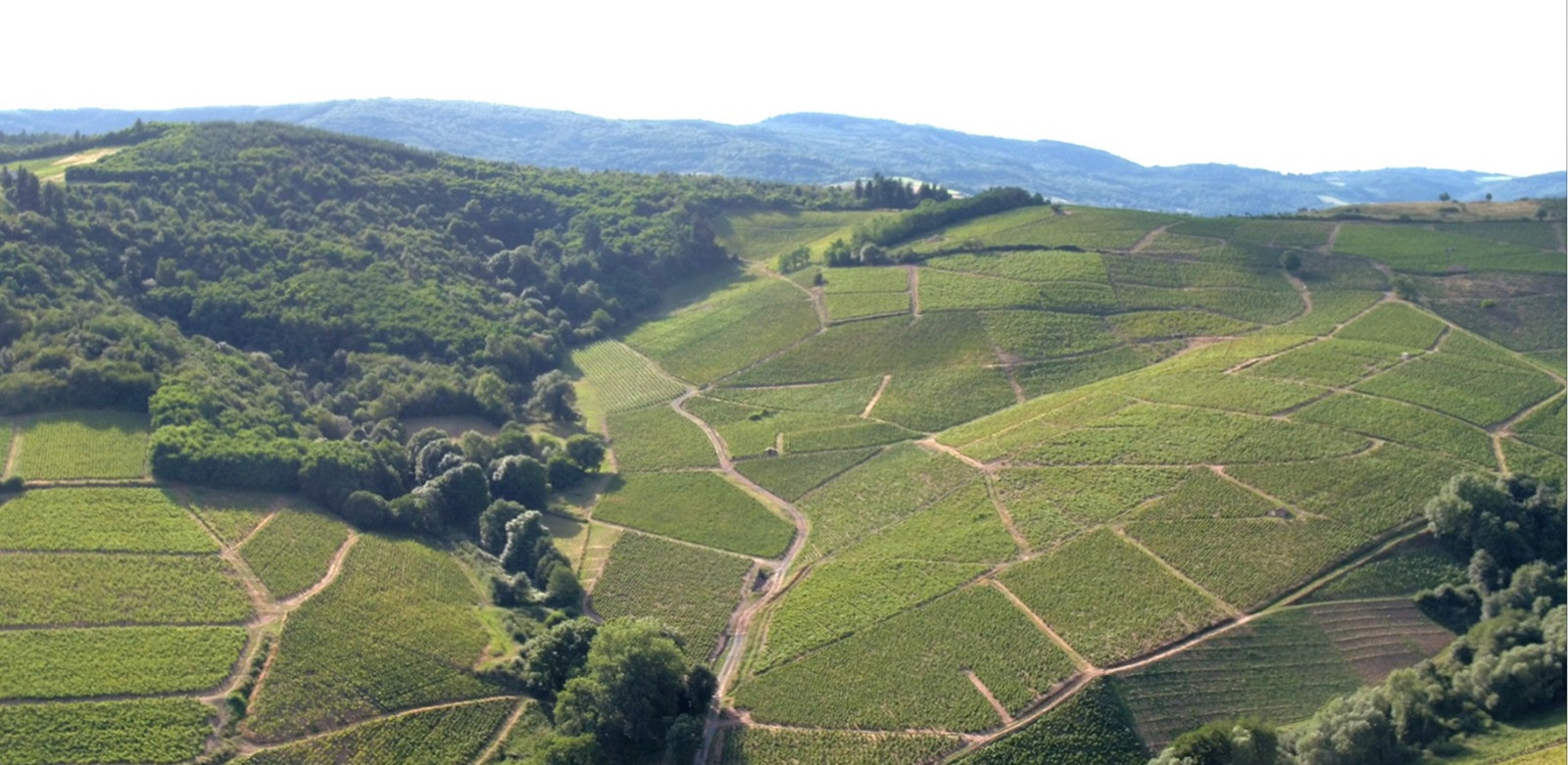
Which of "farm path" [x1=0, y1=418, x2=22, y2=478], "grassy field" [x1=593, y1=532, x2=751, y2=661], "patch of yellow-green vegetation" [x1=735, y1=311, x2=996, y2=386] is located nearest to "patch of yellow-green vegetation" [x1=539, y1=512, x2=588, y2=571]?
"grassy field" [x1=593, y1=532, x2=751, y2=661]

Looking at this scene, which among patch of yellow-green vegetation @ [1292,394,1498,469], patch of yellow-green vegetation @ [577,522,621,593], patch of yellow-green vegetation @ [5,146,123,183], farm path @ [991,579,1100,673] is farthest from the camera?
patch of yellow-green vegetation @ [5,146,123,183]

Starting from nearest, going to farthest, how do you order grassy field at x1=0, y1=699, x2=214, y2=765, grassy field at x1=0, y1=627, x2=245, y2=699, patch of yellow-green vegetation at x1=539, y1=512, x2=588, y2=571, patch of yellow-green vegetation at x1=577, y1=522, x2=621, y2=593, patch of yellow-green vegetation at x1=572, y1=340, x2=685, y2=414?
1. grassy field at x1=0, y1=699, x2=214, y2=765
2. grassy field at x1=0, y1=627, x2=245, y2=699
3. patch of yellow-green vegetation at x1=577, y1=522, x2=621, y2=593
4. patch of yellow-green vegetation at x1=539, y1=512, x2=588, y2=571
5. patch of yellow-green vegetation at x1=572, y1=340, x2=685, y2=414

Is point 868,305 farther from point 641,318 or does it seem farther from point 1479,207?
point 1479,207

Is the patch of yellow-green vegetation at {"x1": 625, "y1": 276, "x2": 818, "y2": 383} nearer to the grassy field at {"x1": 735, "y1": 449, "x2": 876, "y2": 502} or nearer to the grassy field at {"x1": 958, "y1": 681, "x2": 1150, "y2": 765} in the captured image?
the grassy field at {"x1": 735, "y1": 449, "x2": 876, "y2": 502}

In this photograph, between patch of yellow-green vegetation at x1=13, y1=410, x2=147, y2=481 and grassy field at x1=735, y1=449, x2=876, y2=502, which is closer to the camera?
patch of yellow-green vegetation at x1=13, y1=410, x2=147, y2=481

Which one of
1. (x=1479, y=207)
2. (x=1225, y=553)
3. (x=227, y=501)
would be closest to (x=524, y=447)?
(x=227, y=501)

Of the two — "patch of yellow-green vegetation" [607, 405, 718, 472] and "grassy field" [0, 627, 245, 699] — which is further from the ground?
"patch of yellow-green vegetation" [607, 405, 718, 472]

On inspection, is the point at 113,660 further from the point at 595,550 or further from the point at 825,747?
the point at 825,747
